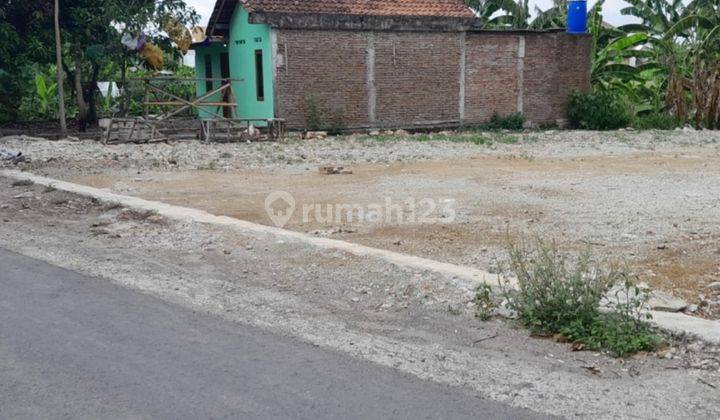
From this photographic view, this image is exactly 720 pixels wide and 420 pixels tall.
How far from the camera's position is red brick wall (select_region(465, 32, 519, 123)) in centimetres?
2698

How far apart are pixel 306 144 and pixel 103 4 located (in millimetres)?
8576

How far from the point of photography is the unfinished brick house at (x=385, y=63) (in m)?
23.9

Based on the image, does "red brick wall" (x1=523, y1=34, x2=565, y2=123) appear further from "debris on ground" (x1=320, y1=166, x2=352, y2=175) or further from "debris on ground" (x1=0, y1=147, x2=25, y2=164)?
"debris on ground" (x1=0, y1=147, x2=25, y2=164)

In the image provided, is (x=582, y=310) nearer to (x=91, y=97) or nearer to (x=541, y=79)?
(x=541, y=79)

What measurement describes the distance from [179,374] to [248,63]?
21.1m

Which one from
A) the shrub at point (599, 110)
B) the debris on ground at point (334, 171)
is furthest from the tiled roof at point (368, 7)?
the debris on ground at point (334, 171)

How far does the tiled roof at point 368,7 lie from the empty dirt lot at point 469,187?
4.45 metres

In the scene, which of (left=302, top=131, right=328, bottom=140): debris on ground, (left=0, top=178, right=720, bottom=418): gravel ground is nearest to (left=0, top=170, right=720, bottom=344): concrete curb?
(left=0, top=178, right=720, bottom=418): gravel ground

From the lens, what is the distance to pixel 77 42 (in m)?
23.8

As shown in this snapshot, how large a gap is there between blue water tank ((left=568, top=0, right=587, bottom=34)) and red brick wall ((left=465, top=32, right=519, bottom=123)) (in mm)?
2681

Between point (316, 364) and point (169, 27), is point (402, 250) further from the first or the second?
point (169, 27)

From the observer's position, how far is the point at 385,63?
83.4 feet

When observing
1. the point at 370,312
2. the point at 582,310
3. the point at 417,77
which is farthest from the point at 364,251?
the point at 417,77

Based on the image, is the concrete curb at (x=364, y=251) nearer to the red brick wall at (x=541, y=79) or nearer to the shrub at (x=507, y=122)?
the shrub at (x=507, y=122)
